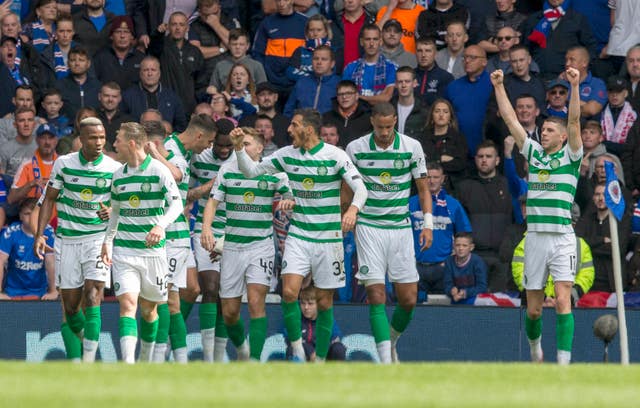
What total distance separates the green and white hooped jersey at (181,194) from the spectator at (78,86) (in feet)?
14.9

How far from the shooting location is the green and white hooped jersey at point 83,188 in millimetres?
15055

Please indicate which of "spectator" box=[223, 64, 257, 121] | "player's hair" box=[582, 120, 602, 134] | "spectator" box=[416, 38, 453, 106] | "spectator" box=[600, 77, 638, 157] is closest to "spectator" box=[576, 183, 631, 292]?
"player's hair" box=[582, 120, 602, 134]

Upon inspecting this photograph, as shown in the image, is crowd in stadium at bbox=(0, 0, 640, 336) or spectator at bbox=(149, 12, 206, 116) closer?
crowd in stadium at bbox=(0, 0, 640, 336)

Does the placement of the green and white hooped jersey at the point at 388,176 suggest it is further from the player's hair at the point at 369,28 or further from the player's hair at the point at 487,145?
the player's hair at the point at 369,28

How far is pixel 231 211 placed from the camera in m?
15.6

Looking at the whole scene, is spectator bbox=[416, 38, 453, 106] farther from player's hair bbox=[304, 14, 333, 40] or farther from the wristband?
the wristband

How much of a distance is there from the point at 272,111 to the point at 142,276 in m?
5.79

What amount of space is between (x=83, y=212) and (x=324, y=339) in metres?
2.76

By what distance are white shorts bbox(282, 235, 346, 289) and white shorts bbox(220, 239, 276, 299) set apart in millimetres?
501

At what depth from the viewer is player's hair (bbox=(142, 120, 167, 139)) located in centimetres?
1580

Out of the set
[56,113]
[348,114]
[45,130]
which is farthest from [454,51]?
[45,130]

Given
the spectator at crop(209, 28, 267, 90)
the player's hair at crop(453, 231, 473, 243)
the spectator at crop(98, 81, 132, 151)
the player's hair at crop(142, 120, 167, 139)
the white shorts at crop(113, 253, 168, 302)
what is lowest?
the white shorts at crop(113, 253, 168, 302)

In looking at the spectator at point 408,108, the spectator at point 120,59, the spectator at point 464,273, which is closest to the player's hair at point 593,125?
the spectator at point 408,108

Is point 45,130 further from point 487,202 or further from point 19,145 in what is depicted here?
point 487,202
